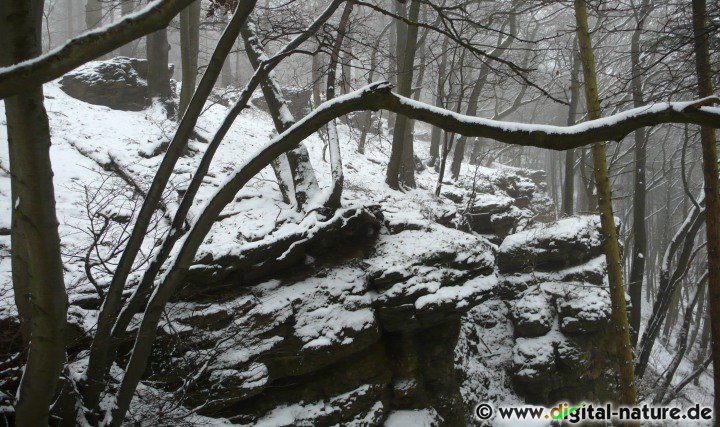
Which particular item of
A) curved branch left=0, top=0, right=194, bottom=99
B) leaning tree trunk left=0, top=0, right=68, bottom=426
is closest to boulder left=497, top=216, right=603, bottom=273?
leaning tree trunk left=0, top=0, right=68, bottom=426

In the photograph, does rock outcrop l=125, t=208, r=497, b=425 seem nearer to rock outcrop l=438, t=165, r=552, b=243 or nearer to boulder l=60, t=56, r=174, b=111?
→ rock outcrop l=438, t=165, r=552, b=243

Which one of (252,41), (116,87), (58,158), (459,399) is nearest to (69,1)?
(116,87)

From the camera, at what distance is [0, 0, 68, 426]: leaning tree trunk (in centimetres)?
189

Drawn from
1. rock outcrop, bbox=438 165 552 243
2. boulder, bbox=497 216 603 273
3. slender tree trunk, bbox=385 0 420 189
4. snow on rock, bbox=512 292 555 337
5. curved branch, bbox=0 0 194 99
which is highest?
slender tree trunk, bbox=385 0 420 189

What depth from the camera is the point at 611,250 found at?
18.6ft

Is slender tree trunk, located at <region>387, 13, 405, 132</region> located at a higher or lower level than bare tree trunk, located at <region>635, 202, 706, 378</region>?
higher

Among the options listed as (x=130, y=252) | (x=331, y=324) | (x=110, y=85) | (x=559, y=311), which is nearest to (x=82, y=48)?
(x=130, y=252)

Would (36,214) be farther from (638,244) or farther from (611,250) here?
(638,244)

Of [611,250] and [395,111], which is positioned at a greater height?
[395,111]

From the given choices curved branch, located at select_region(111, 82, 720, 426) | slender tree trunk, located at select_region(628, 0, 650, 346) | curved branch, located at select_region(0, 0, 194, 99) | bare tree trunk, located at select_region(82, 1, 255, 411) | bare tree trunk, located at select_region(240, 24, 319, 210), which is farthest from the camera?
slender tree trunk, located at select_region(628, 0, 650, 346)

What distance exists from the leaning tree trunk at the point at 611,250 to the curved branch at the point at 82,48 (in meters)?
5.43

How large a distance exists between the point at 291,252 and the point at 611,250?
460cm

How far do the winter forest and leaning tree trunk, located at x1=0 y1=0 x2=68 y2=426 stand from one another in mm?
11

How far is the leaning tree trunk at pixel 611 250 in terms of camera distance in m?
5.51
